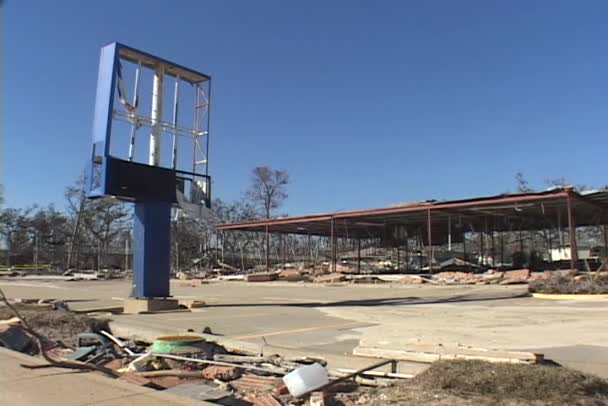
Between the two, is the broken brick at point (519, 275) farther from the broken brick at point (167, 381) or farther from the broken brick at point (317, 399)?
the broken brick at point (317, 399)

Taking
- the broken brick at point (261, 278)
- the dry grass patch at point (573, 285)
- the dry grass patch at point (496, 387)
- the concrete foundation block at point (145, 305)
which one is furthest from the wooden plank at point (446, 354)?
the broken brick at point (261, 278)

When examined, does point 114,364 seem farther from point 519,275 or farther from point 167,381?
point 519,275

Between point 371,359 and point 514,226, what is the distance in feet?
153

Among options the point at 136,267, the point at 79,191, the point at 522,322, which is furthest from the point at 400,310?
the point at 79,191

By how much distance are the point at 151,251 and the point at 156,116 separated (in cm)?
466

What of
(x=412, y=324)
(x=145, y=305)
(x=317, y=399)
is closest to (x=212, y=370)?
(x=317, y=399)

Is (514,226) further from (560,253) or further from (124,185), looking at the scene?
(124,185)

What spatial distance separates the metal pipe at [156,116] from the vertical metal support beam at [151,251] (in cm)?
167

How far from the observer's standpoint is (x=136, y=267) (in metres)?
18.5

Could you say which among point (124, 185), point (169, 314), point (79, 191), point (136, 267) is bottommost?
point (169, 314)

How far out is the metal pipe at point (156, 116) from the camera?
1903 centimetres

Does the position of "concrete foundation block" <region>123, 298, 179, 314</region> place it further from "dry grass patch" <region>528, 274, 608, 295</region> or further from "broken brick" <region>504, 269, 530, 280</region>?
"broken brick" <region>504, 269, 530, 280</region>

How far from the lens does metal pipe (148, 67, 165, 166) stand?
62.4 feet

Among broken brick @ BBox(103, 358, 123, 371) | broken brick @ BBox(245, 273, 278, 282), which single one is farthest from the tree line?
broken brick @ BBox(103, 358, 123, 371)
